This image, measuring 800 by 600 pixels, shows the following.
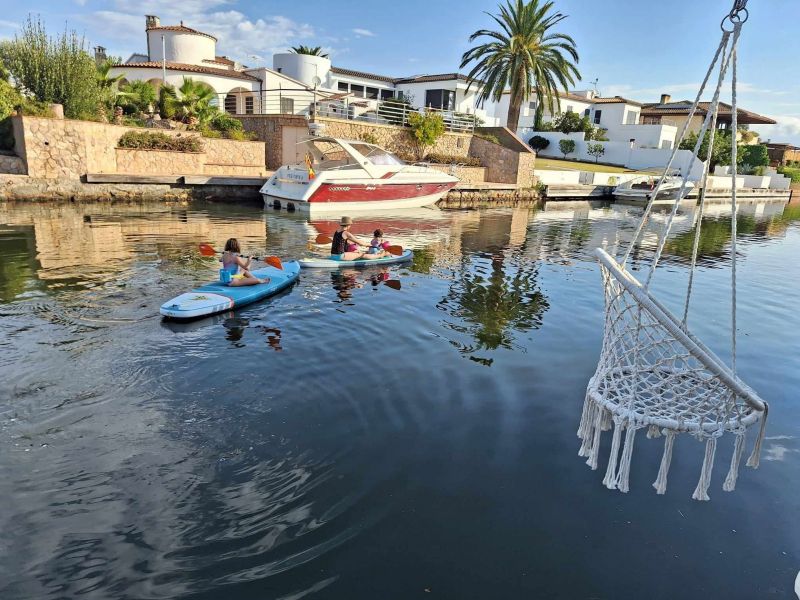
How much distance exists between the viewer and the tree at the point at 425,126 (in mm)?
34656

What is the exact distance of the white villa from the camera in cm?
3528

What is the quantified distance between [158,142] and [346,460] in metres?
25.3

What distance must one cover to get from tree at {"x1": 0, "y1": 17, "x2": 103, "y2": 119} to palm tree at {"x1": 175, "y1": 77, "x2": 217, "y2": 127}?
4285mm

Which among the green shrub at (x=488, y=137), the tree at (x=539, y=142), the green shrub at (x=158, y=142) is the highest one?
the tree at (x=539, y=142)

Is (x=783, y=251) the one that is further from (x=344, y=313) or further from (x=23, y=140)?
(x=23, y=140)

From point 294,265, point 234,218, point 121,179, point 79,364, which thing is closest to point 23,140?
point 121,179

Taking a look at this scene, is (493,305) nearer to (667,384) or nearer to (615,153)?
(667,384)

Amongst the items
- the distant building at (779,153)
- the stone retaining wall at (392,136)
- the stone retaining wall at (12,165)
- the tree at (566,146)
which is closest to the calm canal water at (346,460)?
the stone retaining wall at (12,165)

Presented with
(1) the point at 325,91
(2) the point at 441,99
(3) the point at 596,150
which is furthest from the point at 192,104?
(3) the point at 596,150

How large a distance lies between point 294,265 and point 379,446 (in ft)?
24.6

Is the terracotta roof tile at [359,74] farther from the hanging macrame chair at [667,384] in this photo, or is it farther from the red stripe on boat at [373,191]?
the hanging macrame chair at [667,384]

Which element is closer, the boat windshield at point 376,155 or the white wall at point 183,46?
the boat windshield at point 376,155

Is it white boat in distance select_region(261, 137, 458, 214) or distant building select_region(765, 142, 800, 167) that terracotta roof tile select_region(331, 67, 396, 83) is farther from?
distant building select_region(765, 142, 800, 167)

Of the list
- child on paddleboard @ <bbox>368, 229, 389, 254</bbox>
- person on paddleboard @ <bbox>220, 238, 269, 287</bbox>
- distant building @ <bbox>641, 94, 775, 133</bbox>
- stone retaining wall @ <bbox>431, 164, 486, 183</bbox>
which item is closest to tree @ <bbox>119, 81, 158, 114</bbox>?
stone retaining wall @ <bbox>431, 164, 486, 183</bbox>
